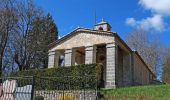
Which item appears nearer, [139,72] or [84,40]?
[84,40]

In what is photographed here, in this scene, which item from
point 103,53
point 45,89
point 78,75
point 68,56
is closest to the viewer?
point 45,89

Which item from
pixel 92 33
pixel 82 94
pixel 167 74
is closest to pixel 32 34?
pixel 92 33

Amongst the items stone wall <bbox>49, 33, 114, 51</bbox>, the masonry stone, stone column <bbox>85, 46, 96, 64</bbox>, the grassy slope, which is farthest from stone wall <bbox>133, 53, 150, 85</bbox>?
the grassy slope

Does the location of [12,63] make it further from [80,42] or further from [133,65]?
[133,65]

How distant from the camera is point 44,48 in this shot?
36.6m

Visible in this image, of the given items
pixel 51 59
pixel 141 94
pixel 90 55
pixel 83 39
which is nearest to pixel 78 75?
pixel 90 55

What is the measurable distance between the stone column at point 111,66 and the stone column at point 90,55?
4.92 feet

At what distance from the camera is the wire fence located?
972cm

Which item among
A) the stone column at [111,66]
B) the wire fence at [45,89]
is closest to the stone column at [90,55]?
the stone column at [111,66]

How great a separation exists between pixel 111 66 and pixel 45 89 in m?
10.9

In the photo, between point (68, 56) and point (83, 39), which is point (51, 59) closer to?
point (68, 56)

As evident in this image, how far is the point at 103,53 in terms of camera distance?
1296 inches

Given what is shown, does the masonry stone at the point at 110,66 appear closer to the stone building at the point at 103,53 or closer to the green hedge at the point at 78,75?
the stone building at the point at 103,53

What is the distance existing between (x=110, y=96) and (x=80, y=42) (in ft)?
39.9
